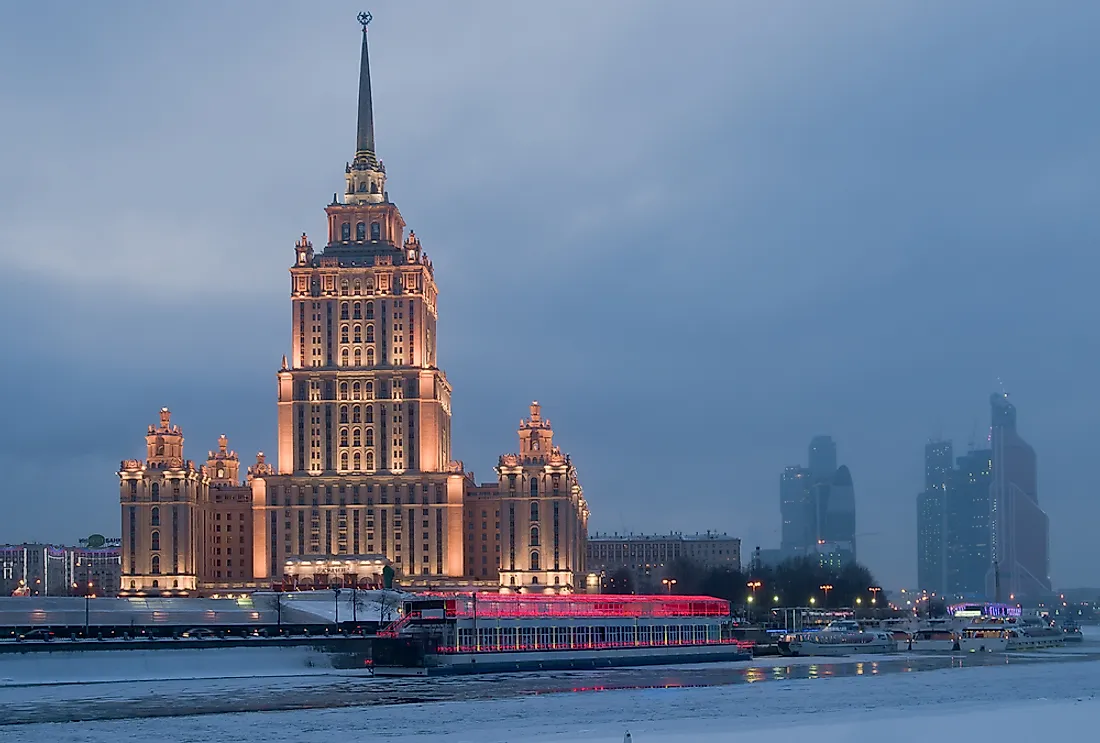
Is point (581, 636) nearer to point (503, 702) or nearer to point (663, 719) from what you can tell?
point (503, 702)

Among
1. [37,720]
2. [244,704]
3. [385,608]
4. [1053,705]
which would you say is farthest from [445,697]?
[385,608]

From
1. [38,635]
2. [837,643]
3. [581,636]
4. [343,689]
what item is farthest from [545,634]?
[837,643]

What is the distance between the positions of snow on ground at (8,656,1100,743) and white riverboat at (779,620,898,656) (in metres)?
58.0

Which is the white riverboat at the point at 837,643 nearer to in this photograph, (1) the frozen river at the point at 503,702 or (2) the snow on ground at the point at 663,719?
(1) the frozen river at the point at 503,702

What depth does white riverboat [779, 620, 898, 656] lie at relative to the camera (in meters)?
172

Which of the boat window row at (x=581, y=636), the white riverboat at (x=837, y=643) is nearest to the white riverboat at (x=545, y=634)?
the boat window row at (x=581, y=636)

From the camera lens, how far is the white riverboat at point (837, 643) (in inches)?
6781

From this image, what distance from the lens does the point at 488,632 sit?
137125mm

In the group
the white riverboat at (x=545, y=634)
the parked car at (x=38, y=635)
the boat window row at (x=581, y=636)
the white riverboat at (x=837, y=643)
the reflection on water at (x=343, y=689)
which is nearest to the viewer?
Answer: the reflection on water at (x=343, y=689)

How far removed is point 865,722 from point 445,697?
3110 cm

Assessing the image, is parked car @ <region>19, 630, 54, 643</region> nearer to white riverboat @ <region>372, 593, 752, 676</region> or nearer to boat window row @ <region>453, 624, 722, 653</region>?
white riverboat @ <region>372, 593, 752, 676</region>

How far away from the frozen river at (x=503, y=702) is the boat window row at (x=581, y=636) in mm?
8040

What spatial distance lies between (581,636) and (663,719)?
5899 centimetres

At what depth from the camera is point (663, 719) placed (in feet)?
289
